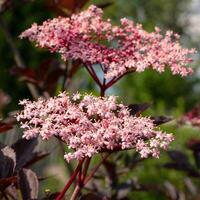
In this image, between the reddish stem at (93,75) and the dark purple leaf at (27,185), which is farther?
the reddish stem at (93,75)

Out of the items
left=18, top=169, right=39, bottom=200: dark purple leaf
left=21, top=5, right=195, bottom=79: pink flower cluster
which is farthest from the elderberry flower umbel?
left=21, top=5, right=195, bottom=79: pink flower cluster

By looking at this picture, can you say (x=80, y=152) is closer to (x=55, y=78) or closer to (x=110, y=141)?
(x=110, y=141)

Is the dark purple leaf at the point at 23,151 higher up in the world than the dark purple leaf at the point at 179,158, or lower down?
lower down

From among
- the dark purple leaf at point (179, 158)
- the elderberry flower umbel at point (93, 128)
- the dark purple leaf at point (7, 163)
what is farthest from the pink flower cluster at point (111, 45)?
the dark purple leaf at point (179, 158)

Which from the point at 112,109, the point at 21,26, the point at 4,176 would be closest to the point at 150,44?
the point at 112,109

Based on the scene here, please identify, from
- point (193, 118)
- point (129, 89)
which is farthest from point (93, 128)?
point (129, 89)

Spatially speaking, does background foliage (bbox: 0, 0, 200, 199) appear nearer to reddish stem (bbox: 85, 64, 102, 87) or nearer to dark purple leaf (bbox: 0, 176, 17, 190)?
reddish stem (bbox: 85, 64, 102, 87)

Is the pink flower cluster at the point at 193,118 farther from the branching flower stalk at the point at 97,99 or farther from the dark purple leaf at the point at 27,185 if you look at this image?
the dark purple leaf at the point at 27,185
